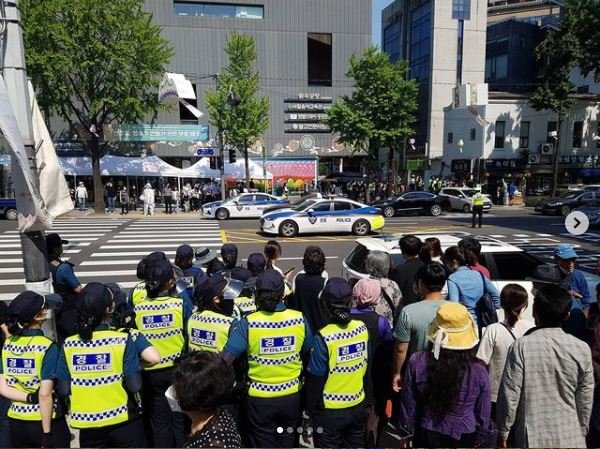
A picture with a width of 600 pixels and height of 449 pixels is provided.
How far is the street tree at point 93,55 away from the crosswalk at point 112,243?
6.56m

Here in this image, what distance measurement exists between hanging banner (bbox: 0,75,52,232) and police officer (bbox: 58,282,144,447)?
959 millimetres

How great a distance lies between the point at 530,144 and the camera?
36750 mm

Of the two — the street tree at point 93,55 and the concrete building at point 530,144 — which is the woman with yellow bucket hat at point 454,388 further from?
the concrete building at point 530,144

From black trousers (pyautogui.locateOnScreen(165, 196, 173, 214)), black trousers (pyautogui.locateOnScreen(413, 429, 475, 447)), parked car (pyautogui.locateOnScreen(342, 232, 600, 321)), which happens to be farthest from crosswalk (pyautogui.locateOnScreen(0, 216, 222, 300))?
black trousers (pyautogui.locateOnScreen(413, 429, 475, 447))

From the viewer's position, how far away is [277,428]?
3.35 meters

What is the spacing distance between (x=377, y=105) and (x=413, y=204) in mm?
8605

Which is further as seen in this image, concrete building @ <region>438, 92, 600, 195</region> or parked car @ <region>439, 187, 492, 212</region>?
concrete building @ <region>438, 92, 600, 195</region>

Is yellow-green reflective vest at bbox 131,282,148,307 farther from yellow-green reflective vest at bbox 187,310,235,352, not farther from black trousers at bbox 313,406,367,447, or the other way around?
black trousers at bbox 313,406,367,447

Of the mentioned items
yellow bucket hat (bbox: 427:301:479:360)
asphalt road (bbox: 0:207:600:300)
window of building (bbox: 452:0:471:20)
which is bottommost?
asphalt road (bbox: 0:207:600:300)

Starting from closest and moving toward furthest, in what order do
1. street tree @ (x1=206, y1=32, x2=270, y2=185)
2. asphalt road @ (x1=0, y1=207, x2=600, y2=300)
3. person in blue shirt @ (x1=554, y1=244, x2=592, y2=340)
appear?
person in blue shirt @ (x1=554, y1=244, x2=592, y2=340) → asphalt road @ (x1=0, y1=207, x2=600, y2=300) → street tree @ (x1=206, y1=32, x2=270, y2=185)

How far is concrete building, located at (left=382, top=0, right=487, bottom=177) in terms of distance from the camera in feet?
147

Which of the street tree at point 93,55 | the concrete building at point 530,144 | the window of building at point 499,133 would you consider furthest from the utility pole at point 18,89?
the window of building at point 499,133

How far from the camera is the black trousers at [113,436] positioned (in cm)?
306

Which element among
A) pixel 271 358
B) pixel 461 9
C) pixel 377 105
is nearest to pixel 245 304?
pixel 271 358
